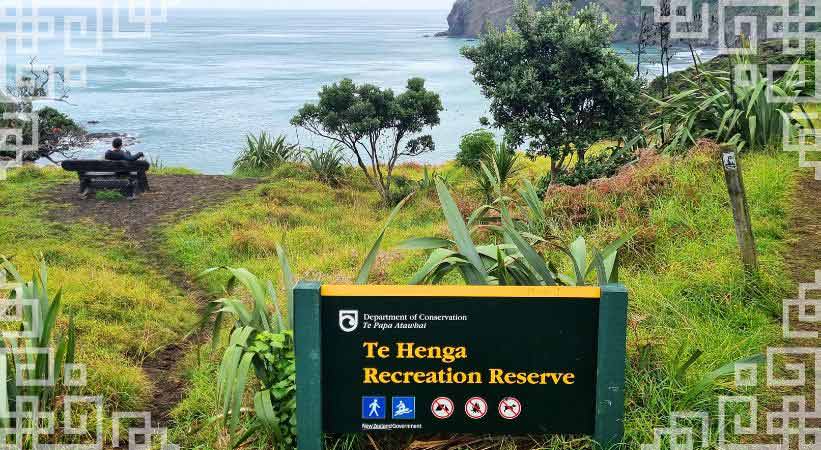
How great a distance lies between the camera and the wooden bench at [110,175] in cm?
1409

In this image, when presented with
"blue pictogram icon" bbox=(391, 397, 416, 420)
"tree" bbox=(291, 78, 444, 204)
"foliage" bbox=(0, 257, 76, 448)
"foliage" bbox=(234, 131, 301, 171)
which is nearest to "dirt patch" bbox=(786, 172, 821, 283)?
"blue pictogram icon" bbox=(391, 397, 416, 420)

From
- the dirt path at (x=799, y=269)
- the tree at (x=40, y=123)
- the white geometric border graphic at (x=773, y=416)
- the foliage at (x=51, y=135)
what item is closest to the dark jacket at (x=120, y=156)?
the tree at (x=40, y=123)

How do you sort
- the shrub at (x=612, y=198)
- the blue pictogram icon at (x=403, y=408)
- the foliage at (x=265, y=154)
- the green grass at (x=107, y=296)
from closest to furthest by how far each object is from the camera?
the blue pictogram icon at (x=403, y=408) → the green grass at (x=107, y=296) → the shrub at (x=612, y=198) → the foliage at (x=265, y=154)

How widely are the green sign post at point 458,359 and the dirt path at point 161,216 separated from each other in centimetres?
218

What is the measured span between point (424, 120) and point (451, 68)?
65.1 m

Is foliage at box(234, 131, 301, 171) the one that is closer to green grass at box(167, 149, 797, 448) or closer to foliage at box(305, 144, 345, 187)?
foliage at box(305, 144, 345, 187)

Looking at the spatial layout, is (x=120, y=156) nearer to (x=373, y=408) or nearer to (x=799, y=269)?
(x=799, y=269)

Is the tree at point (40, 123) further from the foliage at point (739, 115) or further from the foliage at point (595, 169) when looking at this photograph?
the foliage at point (739, 115)

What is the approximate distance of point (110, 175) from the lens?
1428cm

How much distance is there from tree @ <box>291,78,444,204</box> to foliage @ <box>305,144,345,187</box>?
268mm

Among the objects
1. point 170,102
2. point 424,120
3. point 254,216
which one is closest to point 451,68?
point 170,102

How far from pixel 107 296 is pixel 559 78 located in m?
8.71

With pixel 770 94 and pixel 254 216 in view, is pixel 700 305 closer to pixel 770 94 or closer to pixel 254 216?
pixel 770 94

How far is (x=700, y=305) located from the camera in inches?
223
